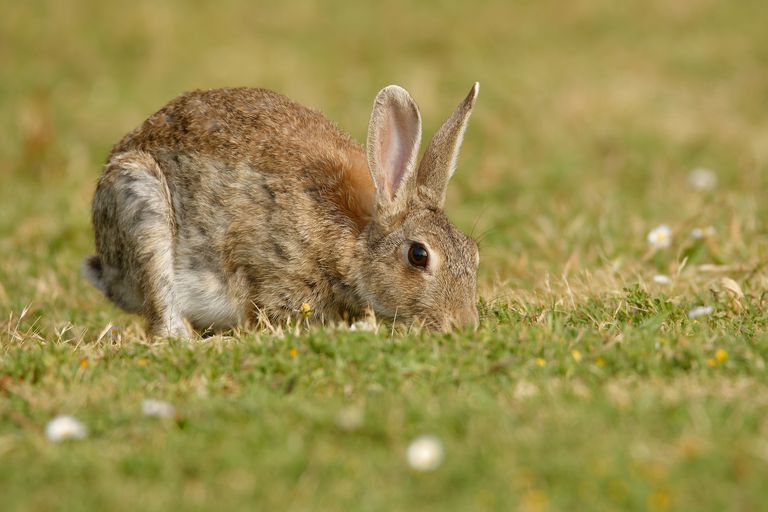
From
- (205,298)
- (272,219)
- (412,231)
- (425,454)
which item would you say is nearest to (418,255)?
(412,231)

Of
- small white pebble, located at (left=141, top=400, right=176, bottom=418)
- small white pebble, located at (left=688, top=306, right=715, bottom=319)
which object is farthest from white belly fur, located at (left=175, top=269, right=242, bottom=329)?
small white pebble, located at (left=688, top=306, right=715, bottom=319)

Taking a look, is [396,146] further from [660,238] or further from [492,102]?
[492,102]

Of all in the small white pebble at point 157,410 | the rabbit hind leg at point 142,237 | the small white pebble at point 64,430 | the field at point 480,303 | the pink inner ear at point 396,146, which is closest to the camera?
the field at point 480,303

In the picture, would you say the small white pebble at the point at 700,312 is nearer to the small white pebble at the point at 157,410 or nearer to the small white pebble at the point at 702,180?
the small white pebble at the point at 157,410

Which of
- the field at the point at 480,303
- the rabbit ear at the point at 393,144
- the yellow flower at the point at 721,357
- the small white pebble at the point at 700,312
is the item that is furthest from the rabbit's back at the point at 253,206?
the yellow flower at the point at 721,357

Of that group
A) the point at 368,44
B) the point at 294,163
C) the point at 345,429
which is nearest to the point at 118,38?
the point at 368,44

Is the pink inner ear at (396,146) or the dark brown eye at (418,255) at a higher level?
the pink inner ear at (396,146)

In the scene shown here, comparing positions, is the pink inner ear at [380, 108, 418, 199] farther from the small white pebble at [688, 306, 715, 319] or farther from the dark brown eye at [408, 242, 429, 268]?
the small white pebble at [688, 306, 715, 319]
